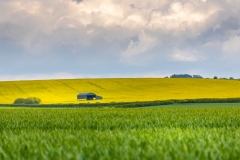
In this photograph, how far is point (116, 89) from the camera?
8681cm

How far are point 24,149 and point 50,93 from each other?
78.7 meters

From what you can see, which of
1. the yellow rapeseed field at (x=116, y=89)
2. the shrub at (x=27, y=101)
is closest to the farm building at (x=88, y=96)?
the yellow rapeseed field at (x=116, y=89)

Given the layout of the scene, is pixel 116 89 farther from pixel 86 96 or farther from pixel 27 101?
pixel 27 101

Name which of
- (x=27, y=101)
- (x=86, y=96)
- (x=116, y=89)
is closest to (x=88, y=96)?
(x=86, y=96)

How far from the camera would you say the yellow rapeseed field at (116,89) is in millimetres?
77000

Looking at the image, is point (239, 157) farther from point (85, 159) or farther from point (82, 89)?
point (82, 89)

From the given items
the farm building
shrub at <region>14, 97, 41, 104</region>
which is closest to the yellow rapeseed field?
the farm building

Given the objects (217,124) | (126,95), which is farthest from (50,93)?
(217,124)

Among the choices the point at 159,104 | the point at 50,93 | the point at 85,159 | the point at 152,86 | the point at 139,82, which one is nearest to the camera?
the point at 85,159

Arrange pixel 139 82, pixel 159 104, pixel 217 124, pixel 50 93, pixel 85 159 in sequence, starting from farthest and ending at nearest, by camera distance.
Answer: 1. pixel 139 82
2. pixel 50 93
3. pixel 159 104
4. pixel 217 124
5. pixel 85 159

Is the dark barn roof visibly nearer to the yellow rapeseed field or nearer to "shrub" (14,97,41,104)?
the yellow rapeseed field

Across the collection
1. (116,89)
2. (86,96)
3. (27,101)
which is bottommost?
(27,101)

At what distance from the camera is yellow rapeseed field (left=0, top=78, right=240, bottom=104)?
77000mm

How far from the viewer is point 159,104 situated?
56.8 meters
